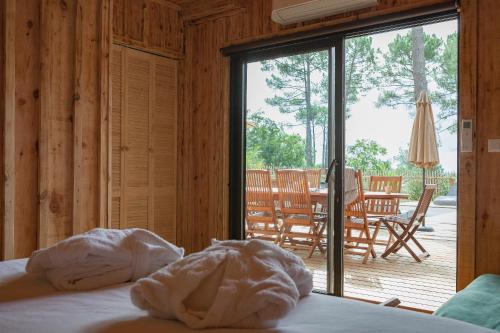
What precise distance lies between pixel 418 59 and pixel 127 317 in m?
5.89

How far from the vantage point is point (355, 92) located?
18.0 feet

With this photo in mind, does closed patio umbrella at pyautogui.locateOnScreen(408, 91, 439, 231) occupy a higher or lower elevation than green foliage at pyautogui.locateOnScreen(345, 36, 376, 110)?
lower

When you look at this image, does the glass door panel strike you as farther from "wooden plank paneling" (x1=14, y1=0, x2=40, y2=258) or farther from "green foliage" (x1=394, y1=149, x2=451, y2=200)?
"green foliage" (x1=394, y1=149, x2=451, y2=200)

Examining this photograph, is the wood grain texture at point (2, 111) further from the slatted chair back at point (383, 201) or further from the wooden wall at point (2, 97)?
the slatted chair back at point (383, 201)

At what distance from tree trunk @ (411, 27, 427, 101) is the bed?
5316mm

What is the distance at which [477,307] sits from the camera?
5.80ft

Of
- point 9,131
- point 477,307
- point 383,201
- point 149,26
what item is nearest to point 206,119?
point 149,26

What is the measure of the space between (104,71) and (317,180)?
212 centimetres

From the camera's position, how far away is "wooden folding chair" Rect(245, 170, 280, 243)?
4.42m

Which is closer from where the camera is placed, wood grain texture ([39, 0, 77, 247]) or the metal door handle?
wood grain texture ([39, 0, 77, 247])

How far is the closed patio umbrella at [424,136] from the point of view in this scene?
207 inches

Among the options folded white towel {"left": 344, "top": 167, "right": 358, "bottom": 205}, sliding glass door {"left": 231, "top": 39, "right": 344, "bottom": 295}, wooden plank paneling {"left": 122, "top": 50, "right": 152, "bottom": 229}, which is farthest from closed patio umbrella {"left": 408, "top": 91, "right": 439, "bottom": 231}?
wooden plank paneling {"left": 122, "top": 50, "right": 152, "bottom": 229}

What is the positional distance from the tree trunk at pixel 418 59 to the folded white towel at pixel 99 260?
5.30 m

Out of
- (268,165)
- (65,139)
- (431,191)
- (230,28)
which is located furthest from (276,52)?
(431,191)
